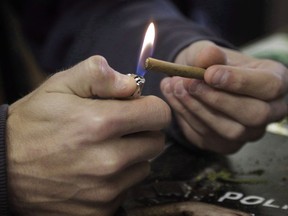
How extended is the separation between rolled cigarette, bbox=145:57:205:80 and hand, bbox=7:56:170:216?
0.03 metres

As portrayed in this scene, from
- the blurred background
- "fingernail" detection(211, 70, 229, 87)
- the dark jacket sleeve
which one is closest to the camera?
"fingernail" detection(211, 70, 229, 87)

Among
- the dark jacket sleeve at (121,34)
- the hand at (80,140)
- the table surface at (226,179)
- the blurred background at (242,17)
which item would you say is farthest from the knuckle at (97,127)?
the blurred background at (242,17)

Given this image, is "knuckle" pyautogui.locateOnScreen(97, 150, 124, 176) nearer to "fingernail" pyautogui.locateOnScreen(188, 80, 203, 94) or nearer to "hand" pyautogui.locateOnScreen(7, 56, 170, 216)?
"hand" pyautogui.locateOnScreen(7, 56, 170, 216)

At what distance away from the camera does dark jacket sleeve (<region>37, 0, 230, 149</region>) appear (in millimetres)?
743

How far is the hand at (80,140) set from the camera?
0.45 meters

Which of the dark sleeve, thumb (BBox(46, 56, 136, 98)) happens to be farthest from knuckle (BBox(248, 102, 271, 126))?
the dark sleeve

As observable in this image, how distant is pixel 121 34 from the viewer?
2.84 ft

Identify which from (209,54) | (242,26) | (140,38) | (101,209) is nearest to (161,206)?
(101,209)

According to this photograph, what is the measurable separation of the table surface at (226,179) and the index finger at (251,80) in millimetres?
107

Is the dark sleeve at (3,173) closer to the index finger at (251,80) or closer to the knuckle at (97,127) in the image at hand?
the knuckle at (97,127)

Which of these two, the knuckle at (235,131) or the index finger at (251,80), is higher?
the index finger at (251,80)

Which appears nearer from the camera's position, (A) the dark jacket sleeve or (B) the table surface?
(B) the table surface

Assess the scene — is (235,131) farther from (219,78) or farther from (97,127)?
(97,127)

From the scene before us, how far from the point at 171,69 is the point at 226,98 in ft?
0.46
